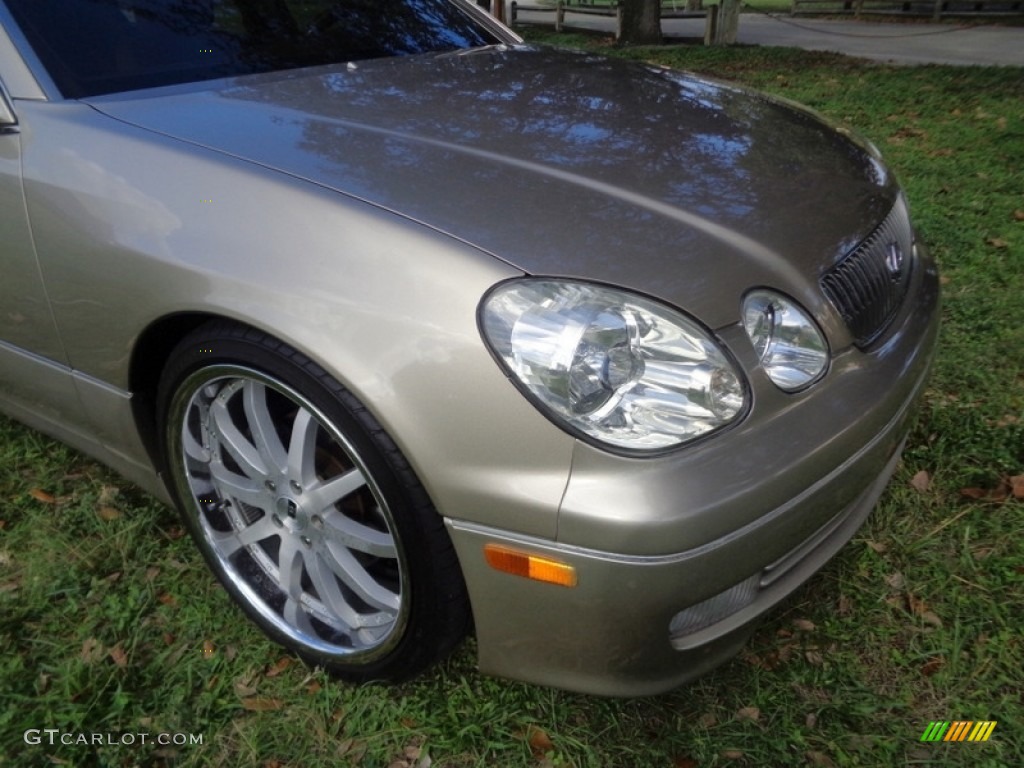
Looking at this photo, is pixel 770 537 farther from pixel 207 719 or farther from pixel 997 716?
pixel 207 719

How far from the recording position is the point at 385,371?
1501 mm

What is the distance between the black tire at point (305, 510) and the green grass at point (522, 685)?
0.49ft

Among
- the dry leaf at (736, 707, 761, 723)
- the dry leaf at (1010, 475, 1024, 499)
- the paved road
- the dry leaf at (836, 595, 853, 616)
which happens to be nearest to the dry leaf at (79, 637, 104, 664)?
the dry leaf at (736, 707, 761, 723)

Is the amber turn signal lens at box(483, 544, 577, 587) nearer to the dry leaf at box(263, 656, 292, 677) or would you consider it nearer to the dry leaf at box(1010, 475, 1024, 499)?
the dry leaf at box(263, 656, 292, 677)

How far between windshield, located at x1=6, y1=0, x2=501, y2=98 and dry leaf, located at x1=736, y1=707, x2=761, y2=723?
198 cm

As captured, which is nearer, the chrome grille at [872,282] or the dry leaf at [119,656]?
the chrome grille at [872,282]

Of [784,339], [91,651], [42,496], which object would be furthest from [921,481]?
[42,496]

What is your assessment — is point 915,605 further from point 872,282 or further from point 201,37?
point 201,37

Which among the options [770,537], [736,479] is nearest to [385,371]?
[736,479]

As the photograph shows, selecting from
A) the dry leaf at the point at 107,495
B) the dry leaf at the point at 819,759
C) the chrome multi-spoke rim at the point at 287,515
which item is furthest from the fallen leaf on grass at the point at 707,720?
the dry leaf at the point at 107,495

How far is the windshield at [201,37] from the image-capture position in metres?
2.11

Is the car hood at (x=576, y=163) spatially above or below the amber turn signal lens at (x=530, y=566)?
above

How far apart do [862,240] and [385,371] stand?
3.64 ft

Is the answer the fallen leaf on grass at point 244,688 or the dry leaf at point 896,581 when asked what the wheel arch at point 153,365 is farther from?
the dry leaf at point 896,581
